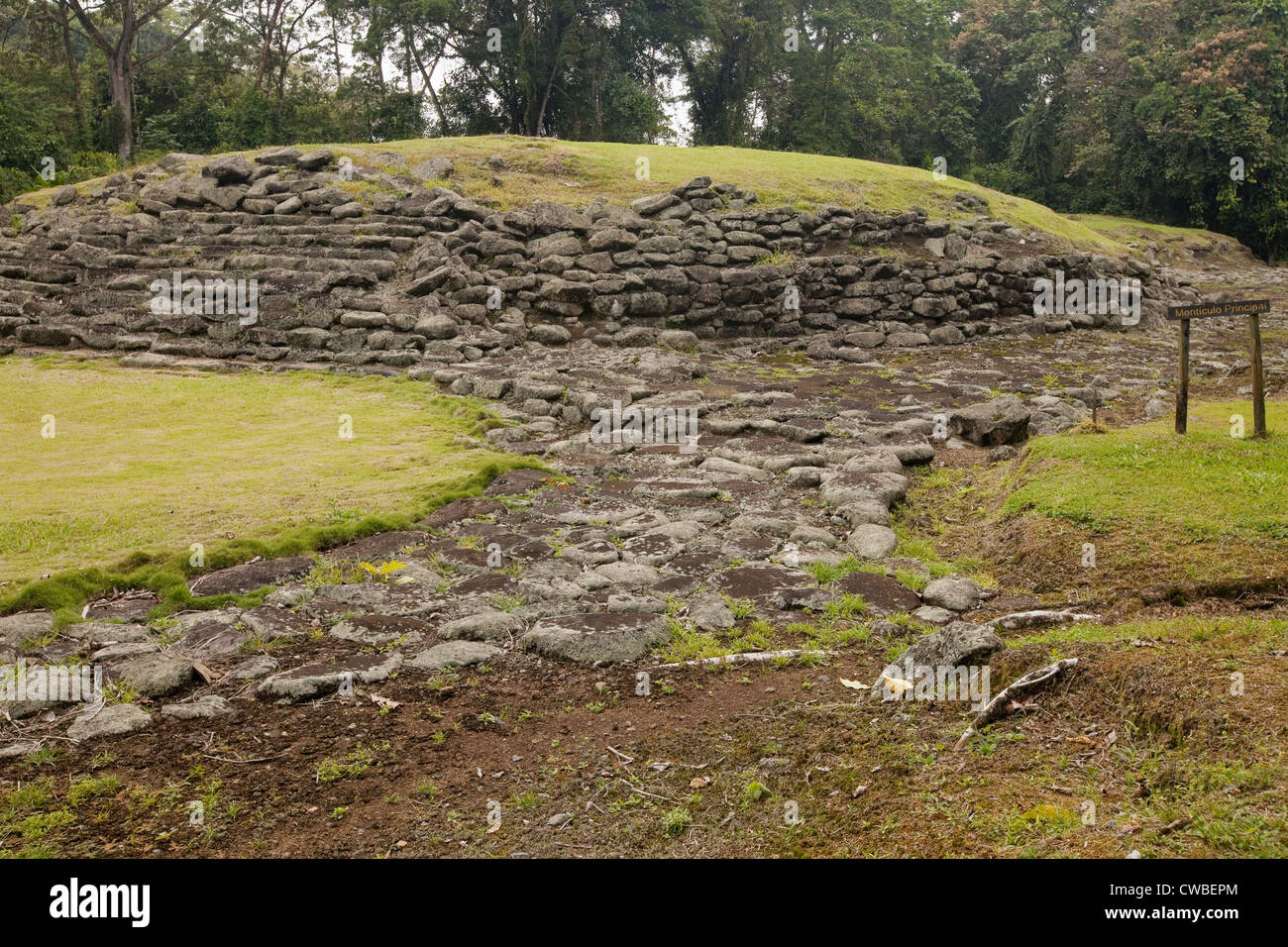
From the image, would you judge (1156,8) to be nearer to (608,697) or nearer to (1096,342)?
(1096,342)

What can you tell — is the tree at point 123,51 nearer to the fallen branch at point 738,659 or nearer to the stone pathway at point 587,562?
the stone pathway at point 587,562

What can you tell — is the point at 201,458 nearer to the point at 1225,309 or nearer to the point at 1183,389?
the point at 1183,389

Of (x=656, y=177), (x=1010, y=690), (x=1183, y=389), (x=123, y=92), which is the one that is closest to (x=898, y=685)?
(x=1010, y=690)

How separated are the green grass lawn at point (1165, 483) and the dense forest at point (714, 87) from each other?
24250 mm

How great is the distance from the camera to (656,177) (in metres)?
20.9

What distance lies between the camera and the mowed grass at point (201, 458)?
7.60 m

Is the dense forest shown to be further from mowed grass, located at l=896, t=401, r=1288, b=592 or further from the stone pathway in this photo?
mowed grass, located at l=896, t=401, r=1288, b=592

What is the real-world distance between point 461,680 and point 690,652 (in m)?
1.37

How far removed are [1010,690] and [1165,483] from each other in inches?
151

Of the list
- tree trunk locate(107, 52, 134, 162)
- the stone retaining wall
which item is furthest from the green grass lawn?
tree trunk locate(107, 52, 134, 162)

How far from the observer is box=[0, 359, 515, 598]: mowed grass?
24.9 ft

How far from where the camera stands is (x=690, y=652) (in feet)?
19.0

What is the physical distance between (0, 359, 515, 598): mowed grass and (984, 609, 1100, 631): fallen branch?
16.2 ft
